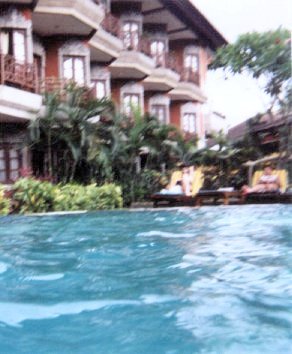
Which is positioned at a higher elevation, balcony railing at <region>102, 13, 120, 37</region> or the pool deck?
balcony railing at <region>102, 13, 120, 37</region>

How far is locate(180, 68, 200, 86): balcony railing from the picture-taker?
21.6 m

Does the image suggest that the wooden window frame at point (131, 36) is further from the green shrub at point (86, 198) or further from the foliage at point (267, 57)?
the green shrub at point (86, 198)

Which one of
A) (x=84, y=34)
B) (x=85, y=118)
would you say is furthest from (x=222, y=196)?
(x=84, y=34)

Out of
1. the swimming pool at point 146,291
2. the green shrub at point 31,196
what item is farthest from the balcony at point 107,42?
the swimming pool at point 146,291

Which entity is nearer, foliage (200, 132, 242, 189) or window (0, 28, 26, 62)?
window (0, 28, 26, 62)

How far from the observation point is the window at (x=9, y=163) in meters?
13.7

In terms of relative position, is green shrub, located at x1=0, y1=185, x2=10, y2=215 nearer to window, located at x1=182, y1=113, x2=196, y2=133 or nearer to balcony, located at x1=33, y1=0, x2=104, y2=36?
balcony, located at x1=33, y1=0, x2=104, y2=36

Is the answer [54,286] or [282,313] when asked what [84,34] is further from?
[282,313]

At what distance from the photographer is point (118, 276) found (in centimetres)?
425

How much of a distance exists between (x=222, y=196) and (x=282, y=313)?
8577 millimetres

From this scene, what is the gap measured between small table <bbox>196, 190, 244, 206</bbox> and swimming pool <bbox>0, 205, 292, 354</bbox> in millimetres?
4268

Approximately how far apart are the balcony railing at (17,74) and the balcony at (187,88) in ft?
31.5

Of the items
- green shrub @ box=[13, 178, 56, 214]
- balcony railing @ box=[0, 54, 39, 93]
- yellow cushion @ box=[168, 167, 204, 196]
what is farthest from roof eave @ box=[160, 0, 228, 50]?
green shrub @ box=[13, 178, 56, 214]

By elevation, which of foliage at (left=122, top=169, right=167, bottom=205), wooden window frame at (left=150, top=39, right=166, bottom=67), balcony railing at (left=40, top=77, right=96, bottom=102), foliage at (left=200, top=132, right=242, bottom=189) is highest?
wooden window frame at (left=150, top=39, right=166, bottom=67)
